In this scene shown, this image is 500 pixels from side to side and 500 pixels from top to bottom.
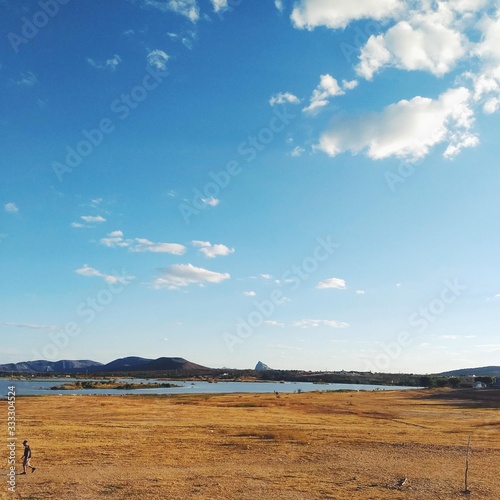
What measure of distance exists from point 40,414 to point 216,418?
25.7 meters

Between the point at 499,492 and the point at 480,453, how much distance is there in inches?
522

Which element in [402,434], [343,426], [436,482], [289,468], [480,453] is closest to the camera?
[436,482]

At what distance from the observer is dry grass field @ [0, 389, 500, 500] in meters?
27.5

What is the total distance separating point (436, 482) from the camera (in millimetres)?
30141

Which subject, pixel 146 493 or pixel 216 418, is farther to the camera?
pixel 216 418

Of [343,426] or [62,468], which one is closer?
[62,468]

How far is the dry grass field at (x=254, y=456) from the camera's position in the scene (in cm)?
2747

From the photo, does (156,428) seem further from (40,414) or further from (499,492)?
(499,492)

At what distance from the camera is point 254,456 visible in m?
37.4

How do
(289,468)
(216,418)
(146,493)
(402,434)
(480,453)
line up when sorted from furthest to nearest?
1. (216,418)
2. (402,434)
3. (480,453)
4. (289,468)
5. (146,493)

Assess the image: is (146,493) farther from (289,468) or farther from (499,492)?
(499,492)

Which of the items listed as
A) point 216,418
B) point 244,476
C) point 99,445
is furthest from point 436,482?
A: point 216,418

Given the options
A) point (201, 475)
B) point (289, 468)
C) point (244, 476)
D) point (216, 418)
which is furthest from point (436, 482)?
point (216, 418)

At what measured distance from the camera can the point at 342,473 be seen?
32031 mm
